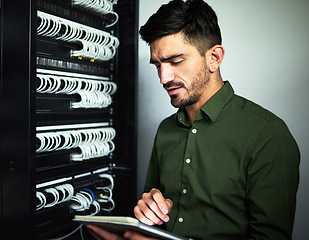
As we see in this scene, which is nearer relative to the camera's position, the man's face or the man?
the man

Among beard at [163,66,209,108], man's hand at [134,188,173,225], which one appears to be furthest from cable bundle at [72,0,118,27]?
man's hand at [134,188,173,225]

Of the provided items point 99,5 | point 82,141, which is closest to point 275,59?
point 99,5

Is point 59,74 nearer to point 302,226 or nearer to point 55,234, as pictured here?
point 55,234

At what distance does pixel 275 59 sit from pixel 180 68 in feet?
2.43

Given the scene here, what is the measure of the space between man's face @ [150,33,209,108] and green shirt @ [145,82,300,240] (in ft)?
0.32

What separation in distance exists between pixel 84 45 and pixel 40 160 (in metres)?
0.70

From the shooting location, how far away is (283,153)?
1.20 meters

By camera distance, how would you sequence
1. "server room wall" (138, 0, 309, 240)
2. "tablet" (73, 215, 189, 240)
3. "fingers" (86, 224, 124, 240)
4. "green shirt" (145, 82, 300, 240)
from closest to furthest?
1. "tablet" (73, 215, 189, 240)
2. "fingers" (86, 224, 124, 240)
3. "green shirt" (145, 82, 300, 240)
4. "server room wall" (138, 0, 309, 240)

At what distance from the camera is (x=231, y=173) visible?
1.31 meters

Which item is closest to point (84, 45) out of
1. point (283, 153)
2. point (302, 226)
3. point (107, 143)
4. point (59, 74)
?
point (59, 74)

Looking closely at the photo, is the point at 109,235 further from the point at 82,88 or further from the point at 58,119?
the point at 82,88

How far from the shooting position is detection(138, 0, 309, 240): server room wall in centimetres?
178

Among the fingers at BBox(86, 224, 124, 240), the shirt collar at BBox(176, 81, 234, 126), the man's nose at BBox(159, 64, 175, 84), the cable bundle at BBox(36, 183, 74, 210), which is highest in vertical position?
the man's nose at BBox(159, 64, 175, 84)

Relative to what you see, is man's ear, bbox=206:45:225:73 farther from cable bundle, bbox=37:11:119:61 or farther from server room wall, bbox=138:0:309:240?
cable bundle, bbox=37:11:119:61
